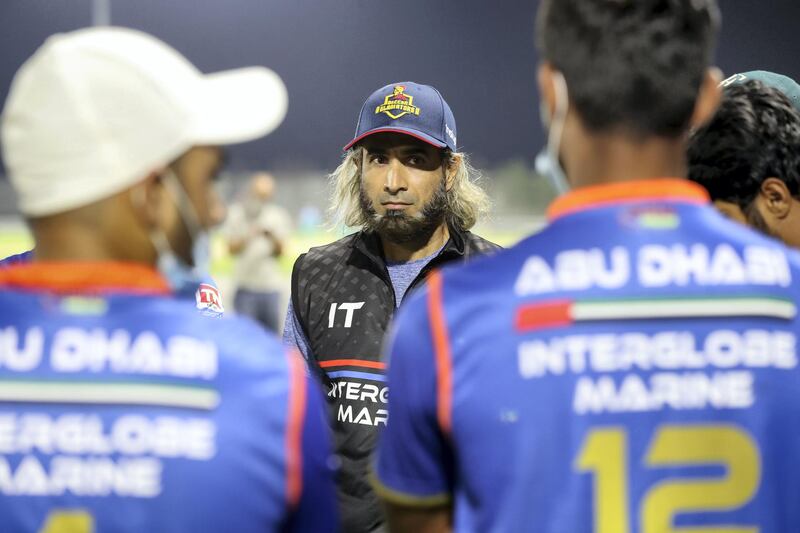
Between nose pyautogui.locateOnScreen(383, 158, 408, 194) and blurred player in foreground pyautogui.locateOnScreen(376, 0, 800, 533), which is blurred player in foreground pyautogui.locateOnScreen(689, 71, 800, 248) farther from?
nose pyautogui.locateOnScreen(383, 158, 408, 194)

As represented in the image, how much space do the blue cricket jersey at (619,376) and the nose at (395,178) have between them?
1.64 metres

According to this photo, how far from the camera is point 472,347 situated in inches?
44.9

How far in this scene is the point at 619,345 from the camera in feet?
3.71

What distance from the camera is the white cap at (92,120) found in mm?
1151

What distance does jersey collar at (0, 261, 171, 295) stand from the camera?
1158 mm

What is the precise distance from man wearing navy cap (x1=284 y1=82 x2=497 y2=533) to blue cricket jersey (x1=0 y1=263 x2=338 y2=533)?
140 centimetres

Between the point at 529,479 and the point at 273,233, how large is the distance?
660cm

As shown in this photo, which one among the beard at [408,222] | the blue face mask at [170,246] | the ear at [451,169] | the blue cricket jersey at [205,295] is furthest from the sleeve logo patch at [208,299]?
the blue face mask at [170,246]

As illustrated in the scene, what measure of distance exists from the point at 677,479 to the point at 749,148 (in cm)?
81

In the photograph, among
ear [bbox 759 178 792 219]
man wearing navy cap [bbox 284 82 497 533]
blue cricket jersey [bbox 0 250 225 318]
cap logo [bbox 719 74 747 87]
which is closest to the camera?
ear [bbox 759 178 792 219]

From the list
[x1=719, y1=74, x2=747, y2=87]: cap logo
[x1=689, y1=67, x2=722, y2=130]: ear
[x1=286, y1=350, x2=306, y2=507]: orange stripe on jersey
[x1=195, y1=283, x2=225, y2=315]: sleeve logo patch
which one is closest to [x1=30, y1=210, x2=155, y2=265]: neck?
[x1=286, y1=350, x2=306, y2=507]: orange stripe on jersey

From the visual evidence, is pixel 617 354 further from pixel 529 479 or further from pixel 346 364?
pixel 346 364

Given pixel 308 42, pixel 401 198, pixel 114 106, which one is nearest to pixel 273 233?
pixel 308 42

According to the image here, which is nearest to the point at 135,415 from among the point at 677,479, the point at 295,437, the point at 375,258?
the point at 295,437
